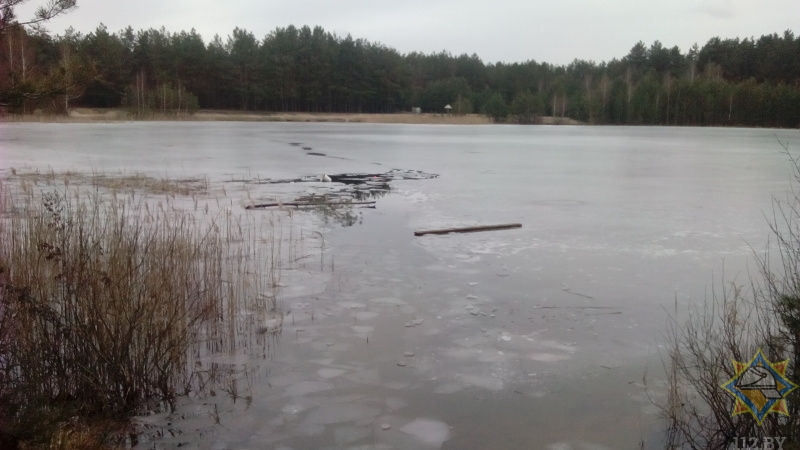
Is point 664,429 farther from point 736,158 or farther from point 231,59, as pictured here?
point 231,59

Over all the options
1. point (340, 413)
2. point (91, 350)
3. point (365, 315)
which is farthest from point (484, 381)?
point (91, 350)

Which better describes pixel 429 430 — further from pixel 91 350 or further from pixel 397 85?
pixel 397 85

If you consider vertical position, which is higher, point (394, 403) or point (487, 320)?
point (487, 320)

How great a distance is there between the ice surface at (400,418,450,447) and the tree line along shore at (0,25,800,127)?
180ft

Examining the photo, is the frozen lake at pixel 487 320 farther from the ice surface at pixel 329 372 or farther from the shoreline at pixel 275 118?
the shoreline at pixel 275 118

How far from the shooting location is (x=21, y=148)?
21047mm

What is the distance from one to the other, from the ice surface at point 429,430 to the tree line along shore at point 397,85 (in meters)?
54.9

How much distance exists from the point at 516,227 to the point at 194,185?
7.06m

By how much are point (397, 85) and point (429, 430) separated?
288 feet

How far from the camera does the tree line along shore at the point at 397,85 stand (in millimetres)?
68688

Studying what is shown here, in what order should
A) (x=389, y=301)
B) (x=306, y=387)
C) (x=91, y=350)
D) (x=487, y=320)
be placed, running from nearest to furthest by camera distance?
1. (x=91, y=350)
2. (x=306, y=387)
3. (x=487, y=320)
4. (x=389, y=301)

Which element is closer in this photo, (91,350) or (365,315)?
(91,350)

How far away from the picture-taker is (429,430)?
3.90 m

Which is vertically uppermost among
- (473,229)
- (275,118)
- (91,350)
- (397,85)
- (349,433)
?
(397,85)
